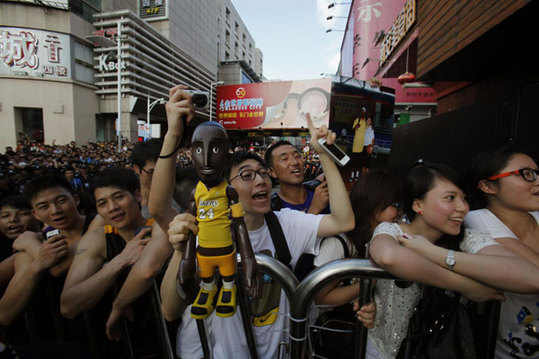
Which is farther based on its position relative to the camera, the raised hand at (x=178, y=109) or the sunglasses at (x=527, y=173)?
the sunglasses at (x=527, y=173)

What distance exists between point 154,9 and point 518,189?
121ft

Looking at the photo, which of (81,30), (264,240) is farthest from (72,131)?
(264,240)

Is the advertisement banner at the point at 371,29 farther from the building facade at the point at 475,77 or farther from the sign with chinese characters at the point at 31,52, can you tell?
the sign with chinese characters at the point at 31,52

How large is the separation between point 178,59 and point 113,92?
976 centimetres

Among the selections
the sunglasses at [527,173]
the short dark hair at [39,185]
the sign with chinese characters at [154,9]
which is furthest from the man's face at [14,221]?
the sign with chinese characters at [154,9]

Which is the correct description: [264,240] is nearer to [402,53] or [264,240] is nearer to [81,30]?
[402,53]

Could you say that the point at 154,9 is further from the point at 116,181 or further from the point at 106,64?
the point at 116,181

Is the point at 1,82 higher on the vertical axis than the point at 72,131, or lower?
higher

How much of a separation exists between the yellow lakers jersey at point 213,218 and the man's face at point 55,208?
4.99ft

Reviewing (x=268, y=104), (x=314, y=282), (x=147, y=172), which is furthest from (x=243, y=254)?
(x=268, y=104)

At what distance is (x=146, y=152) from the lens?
253cm

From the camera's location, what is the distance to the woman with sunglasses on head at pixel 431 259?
104 cm

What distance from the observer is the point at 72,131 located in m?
21.2

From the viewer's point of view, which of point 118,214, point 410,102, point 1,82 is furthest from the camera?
point 1,82
